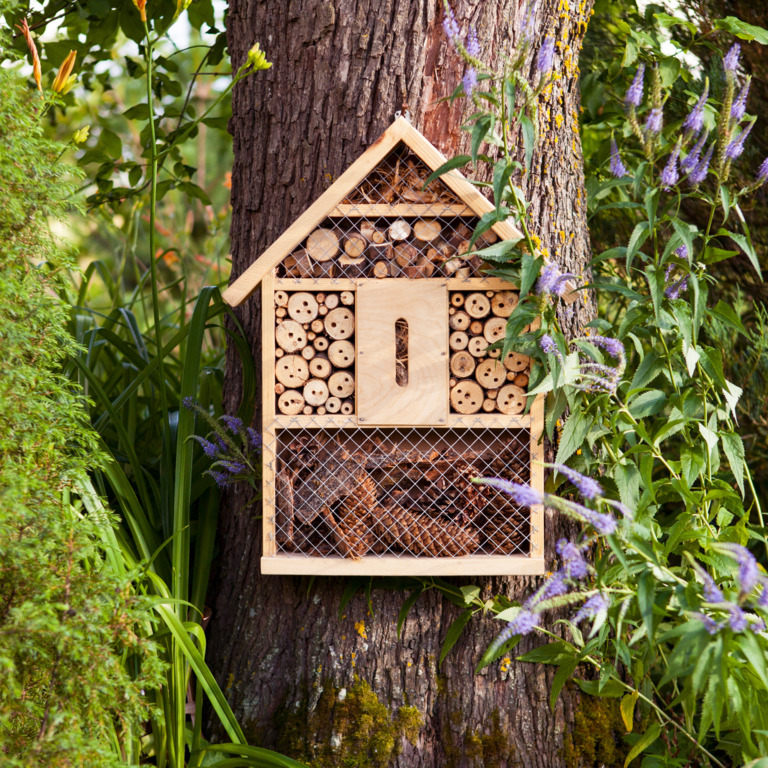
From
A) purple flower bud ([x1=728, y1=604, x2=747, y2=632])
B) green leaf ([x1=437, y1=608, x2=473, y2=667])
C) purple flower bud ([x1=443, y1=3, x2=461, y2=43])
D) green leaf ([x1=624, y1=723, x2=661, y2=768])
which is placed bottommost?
green leaf ([x1=624, y1=723, x2=661, y2=768])

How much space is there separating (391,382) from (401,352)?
91 millimetres

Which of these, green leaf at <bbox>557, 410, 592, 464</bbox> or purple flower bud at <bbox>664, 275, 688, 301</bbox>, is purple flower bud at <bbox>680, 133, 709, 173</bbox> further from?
green leaf at <bbox>557, 410, 592, 464</bbox>

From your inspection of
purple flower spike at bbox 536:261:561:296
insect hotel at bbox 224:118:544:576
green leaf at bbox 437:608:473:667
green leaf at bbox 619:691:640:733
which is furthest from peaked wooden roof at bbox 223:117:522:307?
green leaf at bbox 619:691:640:733

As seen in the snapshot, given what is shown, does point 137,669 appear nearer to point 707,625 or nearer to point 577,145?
point 707,625

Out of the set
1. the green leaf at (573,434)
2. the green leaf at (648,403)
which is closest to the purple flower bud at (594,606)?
the green leaf at (573,434)

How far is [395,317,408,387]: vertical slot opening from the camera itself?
1570mm

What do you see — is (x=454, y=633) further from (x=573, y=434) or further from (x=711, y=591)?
(x=711, y=591)

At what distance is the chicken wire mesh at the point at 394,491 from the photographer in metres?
1.56

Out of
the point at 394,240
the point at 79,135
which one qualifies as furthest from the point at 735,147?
the point at 79,135

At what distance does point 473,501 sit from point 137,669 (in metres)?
0.83

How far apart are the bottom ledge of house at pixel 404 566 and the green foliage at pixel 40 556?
0.33 metres

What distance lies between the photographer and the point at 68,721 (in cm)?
119

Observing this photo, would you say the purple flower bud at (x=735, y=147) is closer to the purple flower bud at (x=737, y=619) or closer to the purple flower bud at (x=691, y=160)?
the purple flower bud at (x=691, y=160)

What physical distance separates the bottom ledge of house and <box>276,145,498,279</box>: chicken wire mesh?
2.03 feet
